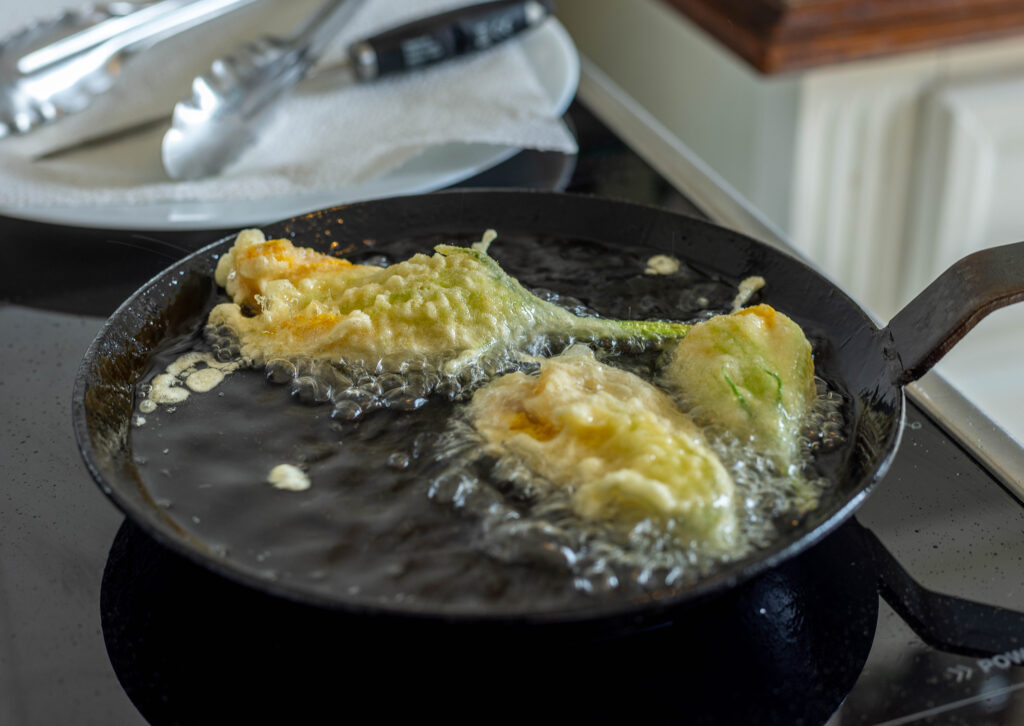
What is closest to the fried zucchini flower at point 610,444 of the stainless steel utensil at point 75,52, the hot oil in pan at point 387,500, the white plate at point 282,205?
the hot oil in pan at point 387,500

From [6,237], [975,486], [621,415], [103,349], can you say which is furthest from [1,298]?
[975,486]

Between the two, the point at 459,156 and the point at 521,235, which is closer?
the point at 521,235

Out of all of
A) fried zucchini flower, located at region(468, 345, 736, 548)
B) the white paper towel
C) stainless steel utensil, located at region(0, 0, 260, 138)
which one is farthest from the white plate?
fried zucchini flower, located at region(468, 345, 736, 548)

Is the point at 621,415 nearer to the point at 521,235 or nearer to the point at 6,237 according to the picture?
the point at 521,235

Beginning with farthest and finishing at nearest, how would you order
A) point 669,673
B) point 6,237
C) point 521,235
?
point 6,237 < point 521,235 < point 669,673

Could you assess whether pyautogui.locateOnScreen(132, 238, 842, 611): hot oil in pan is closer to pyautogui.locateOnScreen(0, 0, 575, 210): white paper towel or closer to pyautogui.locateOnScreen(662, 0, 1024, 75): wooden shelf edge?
pyautogui.locateOnScreen(0, 0, 575, 210): white paper towel

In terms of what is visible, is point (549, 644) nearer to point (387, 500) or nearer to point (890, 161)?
point (387, 500)

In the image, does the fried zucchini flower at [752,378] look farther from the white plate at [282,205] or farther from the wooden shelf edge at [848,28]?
the wooden shelf edge at [848,28]
